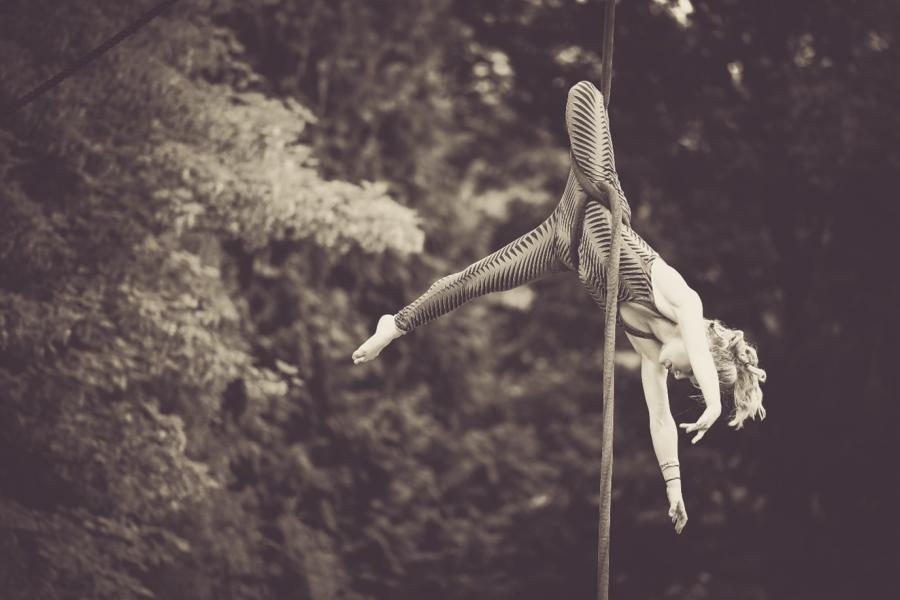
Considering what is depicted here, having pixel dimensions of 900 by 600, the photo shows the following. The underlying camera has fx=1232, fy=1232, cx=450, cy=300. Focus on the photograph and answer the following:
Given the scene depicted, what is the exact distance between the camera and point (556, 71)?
24.9 ft

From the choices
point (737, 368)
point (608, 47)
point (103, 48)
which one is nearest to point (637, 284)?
point (737, 368)

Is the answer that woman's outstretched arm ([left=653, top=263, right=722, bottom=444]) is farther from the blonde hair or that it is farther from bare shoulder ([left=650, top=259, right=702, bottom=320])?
the blonde hair

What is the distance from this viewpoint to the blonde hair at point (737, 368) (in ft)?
6.67

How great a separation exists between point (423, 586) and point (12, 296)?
3.92 meters

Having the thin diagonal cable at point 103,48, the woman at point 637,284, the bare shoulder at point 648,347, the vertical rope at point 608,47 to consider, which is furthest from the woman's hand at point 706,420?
the thin diagonal cable at point 103,48

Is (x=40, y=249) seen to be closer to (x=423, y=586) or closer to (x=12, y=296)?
(x=12, y=296)

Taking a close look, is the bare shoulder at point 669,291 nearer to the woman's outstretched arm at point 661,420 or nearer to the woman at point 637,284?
the woman at point 637,284

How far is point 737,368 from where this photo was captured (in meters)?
2.07

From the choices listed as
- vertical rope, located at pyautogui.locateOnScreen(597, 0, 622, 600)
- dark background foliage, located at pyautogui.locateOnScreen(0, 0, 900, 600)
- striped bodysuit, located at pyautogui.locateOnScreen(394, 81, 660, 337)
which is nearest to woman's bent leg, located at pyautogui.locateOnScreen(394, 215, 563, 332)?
striped bodysuit, located at pyautogui.locateOnScreen(394, 81, 660, 337)

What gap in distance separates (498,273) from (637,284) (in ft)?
1.02

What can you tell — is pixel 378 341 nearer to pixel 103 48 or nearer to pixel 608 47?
pixel 608 47

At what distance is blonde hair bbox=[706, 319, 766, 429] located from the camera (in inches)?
80.0

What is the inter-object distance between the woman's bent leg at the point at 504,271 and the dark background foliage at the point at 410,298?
119 inches

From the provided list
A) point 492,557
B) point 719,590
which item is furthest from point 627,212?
point 492,557
